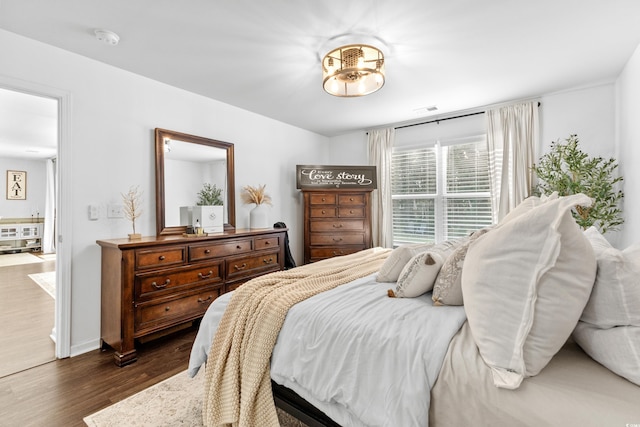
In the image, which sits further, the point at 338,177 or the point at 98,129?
the point at 338,177

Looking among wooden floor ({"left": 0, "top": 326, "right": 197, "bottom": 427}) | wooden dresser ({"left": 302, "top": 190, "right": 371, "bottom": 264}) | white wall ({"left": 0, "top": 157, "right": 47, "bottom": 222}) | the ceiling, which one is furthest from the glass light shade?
white wall ({"left": 0, "top": 157, "right": 47, "bottom": 222})

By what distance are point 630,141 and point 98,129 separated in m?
4.85

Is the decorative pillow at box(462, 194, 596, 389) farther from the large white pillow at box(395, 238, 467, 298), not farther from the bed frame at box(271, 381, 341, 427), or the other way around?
the bed frame at box(271, 381, 341, 427)

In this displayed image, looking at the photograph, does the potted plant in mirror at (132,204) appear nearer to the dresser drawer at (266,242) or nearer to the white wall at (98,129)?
the white wall at (98,129)

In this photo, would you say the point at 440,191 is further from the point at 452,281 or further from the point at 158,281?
the point at 158,281

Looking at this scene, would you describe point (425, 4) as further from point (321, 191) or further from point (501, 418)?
point (321, 191)

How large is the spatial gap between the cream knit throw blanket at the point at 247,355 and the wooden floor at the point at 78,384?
911 millimetres

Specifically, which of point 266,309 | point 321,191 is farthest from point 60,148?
point 321,191

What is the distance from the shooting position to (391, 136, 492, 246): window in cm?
408

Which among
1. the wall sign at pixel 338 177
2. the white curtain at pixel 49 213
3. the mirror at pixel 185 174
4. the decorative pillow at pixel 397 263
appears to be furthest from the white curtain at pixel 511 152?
the white curtain at pixel 49 213

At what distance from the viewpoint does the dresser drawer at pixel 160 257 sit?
2.41 meters

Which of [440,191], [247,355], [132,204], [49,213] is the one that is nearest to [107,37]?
[132,204]

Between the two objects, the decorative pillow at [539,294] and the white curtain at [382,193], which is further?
the white curtain at [382,193]

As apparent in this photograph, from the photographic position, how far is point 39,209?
7922 millimetres
